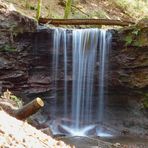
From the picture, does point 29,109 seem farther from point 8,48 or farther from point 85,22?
point 85,22

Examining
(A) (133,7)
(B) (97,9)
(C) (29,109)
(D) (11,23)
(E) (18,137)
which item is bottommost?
(E) (18,137)

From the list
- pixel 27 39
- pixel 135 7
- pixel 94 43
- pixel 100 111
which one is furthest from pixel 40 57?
pixel 135 7

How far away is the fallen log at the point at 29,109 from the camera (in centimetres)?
712

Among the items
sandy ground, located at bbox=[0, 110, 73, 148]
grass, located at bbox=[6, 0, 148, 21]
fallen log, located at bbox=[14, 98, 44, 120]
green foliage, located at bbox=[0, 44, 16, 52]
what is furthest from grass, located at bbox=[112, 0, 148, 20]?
sandy ground, located at bbox=[0, 110, 73, 148]

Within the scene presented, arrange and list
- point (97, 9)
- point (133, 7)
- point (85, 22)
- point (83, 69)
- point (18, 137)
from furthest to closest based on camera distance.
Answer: point (133, 7)
point (97, 9)
point (85, 22)
point (83, 69)
point (18, 137)

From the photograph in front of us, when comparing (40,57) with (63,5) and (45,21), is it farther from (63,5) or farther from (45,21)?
(63,5)

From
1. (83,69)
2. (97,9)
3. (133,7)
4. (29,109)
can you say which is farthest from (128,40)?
(133,7)

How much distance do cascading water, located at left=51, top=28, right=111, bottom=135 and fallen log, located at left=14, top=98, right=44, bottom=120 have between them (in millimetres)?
7939

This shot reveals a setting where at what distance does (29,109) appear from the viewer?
24.1 ft

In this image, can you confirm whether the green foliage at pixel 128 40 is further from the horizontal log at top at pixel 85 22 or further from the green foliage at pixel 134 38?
the horizontal log at top at pixel 85 22

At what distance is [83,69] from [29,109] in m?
8.72

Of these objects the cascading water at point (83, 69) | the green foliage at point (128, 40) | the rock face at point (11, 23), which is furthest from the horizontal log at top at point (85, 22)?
the green foliage at point (128, 40)

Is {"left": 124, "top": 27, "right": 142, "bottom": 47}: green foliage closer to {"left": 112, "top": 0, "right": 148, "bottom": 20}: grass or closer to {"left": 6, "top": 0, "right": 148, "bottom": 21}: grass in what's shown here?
{"left": 6, "top": 0, "right": 148, "bottom": 21}: grass

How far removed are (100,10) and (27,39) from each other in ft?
25.1
